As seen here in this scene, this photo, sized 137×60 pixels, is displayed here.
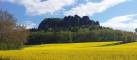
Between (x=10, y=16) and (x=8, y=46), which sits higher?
(x=10, y=16)

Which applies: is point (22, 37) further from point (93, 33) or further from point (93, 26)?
point (93, 26)

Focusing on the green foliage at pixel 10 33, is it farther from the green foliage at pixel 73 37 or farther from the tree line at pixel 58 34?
the green foliage at pixel 73 37

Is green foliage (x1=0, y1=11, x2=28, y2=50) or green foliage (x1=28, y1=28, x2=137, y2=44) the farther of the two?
green foliage (x1=28, y1=28, x2=137, y2=44)

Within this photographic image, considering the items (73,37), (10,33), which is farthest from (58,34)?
(10,33)

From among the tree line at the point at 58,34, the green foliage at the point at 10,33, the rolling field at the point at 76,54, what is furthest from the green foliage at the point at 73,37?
the rolling field at the point at 76,54

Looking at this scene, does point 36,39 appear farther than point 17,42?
Yes

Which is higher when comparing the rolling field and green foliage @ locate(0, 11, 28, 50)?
green foliage @ locate(0, 11, 28, 50)

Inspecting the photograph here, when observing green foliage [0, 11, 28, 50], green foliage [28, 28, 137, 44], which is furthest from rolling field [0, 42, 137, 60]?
green foliage [28, 28, 137, 44]

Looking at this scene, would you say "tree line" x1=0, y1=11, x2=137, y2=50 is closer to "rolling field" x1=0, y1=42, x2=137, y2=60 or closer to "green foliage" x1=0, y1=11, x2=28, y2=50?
"green foliage" x1=0, y1=11, x2=28, y2=50

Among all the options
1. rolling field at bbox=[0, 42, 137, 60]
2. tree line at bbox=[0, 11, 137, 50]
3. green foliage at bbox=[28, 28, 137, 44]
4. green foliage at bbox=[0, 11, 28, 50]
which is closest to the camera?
rolling field at bbox=[0, 42, 137, 60]

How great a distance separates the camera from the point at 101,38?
151 m

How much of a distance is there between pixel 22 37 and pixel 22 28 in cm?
160

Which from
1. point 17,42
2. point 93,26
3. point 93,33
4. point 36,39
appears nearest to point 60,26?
point 93,26

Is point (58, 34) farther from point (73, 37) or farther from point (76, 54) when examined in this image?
point (76, 54)
